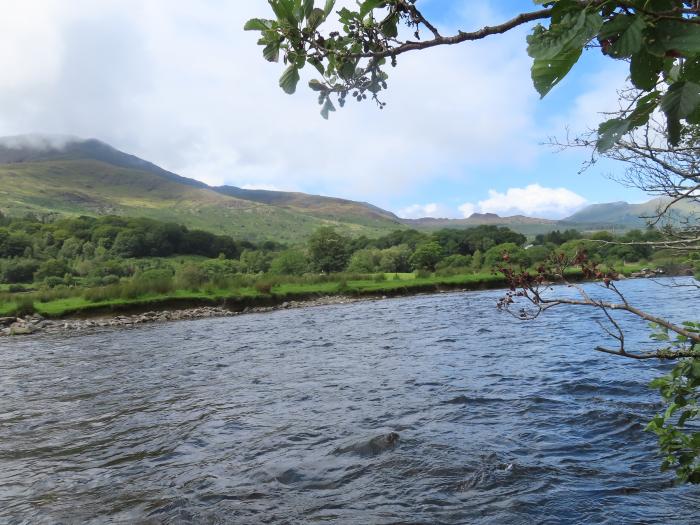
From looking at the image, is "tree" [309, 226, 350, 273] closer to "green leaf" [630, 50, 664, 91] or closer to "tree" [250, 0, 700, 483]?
"tree" [250, 0, 700, 483]

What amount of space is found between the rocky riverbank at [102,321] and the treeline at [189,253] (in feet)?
39.2

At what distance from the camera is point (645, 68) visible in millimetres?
1382

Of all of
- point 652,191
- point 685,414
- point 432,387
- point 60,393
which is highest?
point 652,191

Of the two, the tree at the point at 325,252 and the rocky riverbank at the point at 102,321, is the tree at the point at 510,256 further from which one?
the tree at the point at 325,252

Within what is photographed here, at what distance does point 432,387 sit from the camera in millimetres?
11664

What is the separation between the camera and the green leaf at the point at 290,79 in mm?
2369

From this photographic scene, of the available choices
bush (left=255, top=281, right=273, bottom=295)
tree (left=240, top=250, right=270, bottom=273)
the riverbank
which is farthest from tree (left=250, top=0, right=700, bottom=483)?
tree (left=240, top=250, right=270, bottom=273)

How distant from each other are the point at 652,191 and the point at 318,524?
696 cm

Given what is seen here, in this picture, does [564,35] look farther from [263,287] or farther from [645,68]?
[263,287]

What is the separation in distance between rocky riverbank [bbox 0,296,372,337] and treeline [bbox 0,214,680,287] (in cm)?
1193

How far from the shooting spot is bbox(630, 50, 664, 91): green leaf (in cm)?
136

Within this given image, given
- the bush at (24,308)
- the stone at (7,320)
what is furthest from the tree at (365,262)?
the stone at (7,320)

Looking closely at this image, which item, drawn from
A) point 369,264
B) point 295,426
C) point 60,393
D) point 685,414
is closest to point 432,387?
point 295,426

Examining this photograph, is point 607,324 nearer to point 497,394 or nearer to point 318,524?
point 497,394
